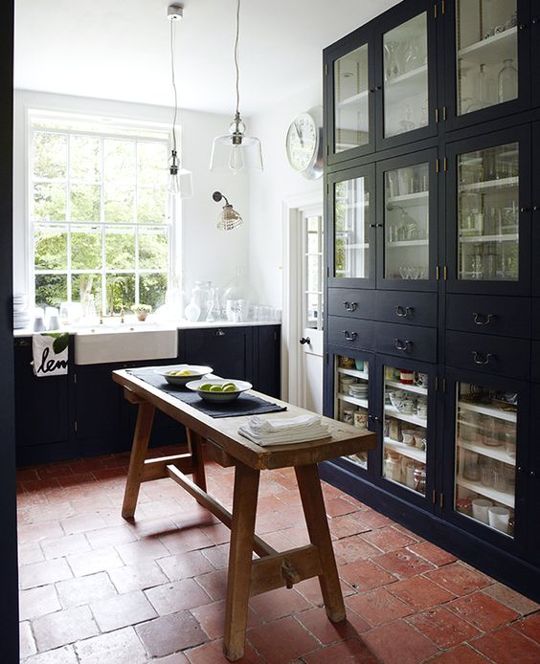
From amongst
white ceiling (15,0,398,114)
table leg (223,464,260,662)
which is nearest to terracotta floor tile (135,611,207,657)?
table leg (223,464,260,662)

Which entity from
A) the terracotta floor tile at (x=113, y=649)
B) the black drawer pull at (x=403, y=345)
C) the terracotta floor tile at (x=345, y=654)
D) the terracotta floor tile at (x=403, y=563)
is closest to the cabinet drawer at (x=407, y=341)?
the black drawer pull at (x=403, y=345)

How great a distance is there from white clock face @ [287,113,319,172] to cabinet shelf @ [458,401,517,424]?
103 inches

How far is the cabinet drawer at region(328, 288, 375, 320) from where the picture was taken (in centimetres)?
398

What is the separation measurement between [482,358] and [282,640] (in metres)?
1.62

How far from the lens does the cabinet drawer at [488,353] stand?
2918mm

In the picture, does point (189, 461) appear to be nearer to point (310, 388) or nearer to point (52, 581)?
point (52, 581)

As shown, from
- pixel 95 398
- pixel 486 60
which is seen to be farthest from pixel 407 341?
pixel 95 398

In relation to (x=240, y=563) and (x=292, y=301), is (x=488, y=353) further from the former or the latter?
(x=292, y=301)

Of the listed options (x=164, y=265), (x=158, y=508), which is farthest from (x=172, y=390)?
(x=164, y=265)

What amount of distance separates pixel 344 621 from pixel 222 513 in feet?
2.74

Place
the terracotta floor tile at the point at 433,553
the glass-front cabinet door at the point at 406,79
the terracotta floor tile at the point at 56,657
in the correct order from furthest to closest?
1. the glass-front cabinet door at the point at 406,79
2. the terracotta floor tile at the point at 433,553
3. the terracotta floor tile at the point at 56,657

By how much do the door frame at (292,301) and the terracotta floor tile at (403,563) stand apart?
252 centimetres

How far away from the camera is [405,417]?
3779 mm

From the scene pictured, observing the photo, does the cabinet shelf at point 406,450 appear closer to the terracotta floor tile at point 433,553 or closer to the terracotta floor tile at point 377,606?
the terracotta floor tile at point 433,553
